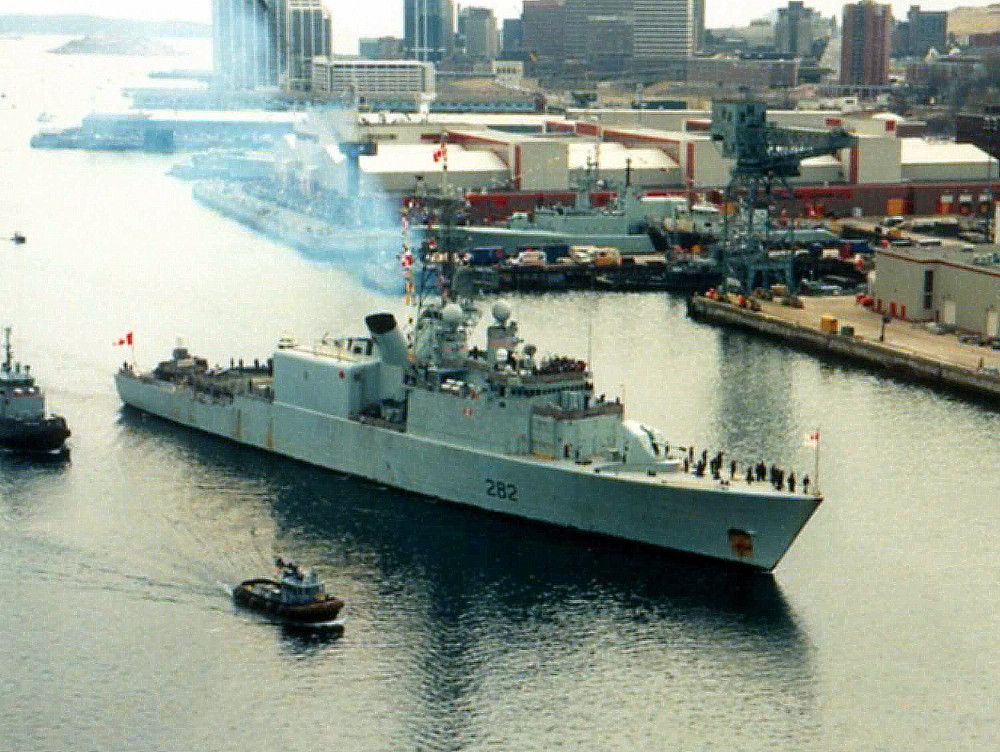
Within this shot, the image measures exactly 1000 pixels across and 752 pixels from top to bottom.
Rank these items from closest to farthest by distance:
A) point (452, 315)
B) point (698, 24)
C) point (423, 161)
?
1. point (452, 315)
2. point (423, 161)
3. point (698, 24)

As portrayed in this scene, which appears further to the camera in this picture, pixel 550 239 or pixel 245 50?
pixel 245 50

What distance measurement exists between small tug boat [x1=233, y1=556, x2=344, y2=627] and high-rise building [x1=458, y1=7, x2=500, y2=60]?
153 meters

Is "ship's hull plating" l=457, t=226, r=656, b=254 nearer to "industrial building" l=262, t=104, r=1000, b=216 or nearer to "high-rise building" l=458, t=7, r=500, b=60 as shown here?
"industrial building" l=262, t=104, r=1000, b=216

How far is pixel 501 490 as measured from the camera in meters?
30.3

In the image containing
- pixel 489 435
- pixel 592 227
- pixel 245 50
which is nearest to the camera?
pixel 489 435

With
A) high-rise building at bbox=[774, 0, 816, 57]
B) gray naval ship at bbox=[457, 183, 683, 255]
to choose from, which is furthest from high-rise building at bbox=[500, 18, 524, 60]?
gray naval ship at bbox=[457, 183, 683, 255]

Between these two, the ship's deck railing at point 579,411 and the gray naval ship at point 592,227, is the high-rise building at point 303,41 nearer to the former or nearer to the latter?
the gray naval ship at point 592,227

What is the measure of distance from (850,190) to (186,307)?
1157 inches

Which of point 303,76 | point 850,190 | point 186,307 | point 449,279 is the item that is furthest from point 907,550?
point 303,76

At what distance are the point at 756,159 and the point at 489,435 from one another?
2559cm

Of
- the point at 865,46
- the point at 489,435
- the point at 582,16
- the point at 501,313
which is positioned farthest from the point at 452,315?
the point at 582,16

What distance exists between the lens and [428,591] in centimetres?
2708

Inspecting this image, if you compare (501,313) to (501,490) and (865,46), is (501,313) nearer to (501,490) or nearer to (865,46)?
(501,490)

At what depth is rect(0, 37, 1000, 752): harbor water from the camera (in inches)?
897
